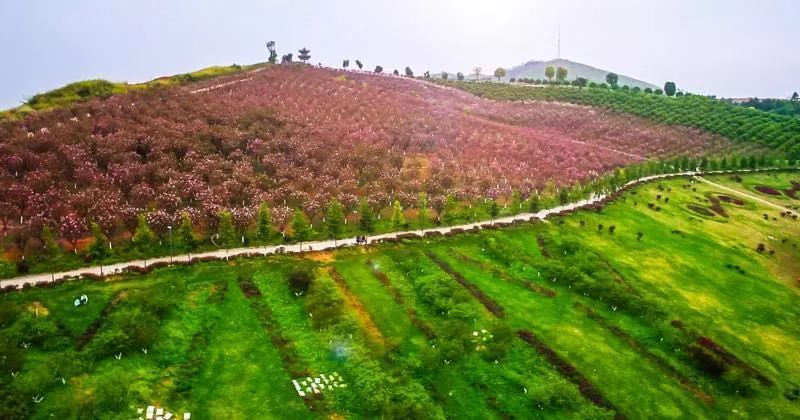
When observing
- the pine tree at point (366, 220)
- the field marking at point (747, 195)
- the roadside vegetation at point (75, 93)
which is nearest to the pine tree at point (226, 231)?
the pine tree at point (366, 220)

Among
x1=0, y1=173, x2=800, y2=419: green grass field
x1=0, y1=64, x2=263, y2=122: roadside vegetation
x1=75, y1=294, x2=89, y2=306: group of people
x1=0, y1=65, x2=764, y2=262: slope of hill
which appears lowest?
x1=0, y1=173, x2=800, y2=419: green grass field

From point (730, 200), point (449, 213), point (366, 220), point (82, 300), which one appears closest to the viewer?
point (82, 300)

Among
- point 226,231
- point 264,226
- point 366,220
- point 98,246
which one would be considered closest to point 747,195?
point 366,220

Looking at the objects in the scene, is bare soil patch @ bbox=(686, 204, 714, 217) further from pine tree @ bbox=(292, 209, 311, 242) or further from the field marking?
pine tree @ bbox=(292, 209, 311, 242)

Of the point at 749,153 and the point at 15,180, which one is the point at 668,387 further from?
the point at 749,153

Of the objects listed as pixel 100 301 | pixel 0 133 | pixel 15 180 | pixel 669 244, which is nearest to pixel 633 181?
pixel 669 244

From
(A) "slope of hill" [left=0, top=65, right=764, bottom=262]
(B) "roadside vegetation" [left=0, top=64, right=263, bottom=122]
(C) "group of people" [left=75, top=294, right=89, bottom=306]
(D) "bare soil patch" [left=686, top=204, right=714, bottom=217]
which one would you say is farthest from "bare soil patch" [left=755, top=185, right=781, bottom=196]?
(B) "roadside vegetation" [left=0, top=64, right=263, bottom=122]

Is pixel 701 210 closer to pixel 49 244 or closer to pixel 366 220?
pixel 366 220

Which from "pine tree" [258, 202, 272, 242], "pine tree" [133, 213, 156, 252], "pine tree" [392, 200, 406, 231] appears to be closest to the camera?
"pine tree" [133, 213, 156, 252]
